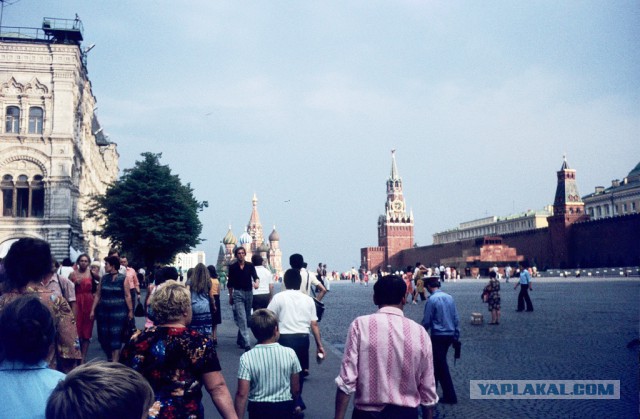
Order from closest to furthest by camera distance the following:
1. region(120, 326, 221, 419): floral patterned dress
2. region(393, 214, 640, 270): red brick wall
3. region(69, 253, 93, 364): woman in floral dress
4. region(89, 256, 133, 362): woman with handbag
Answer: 1. region(120, 326, 221, 419): floral patterned dress
2. region(89, 256, 133, 362): woman with handbag
3. region(69, 253, 93, 364): woman in floral dress
4. region(393, 214, 640, 270): red brick wall

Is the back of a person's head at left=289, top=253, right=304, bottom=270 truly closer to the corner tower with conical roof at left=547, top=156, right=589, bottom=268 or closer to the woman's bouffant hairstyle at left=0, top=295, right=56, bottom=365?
the woman's bouffant hairstyle at left=0, top=295, right=56, bottom=365

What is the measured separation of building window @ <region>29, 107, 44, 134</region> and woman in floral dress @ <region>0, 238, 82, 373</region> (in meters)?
30.2

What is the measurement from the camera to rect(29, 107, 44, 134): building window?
103 feet

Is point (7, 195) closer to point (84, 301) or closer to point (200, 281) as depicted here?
point (84, 301)

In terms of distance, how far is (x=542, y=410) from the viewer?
20.4 feet

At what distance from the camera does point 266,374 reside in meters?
4.21

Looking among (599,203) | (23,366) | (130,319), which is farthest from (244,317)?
(599,203)

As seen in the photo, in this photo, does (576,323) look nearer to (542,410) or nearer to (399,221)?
(542,410)

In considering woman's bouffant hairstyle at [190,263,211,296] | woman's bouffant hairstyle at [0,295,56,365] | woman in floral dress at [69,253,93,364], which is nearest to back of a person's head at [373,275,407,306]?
woman's bouffant hairstyle at [0,295,56,365]

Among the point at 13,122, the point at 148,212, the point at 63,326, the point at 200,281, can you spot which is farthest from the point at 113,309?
the point at 13,122

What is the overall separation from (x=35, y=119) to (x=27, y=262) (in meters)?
30.5

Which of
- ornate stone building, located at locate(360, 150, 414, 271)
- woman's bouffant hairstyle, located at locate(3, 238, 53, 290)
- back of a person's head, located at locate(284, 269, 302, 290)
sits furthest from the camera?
ornate stone building, located at locate(360, 150, 414, 271)
